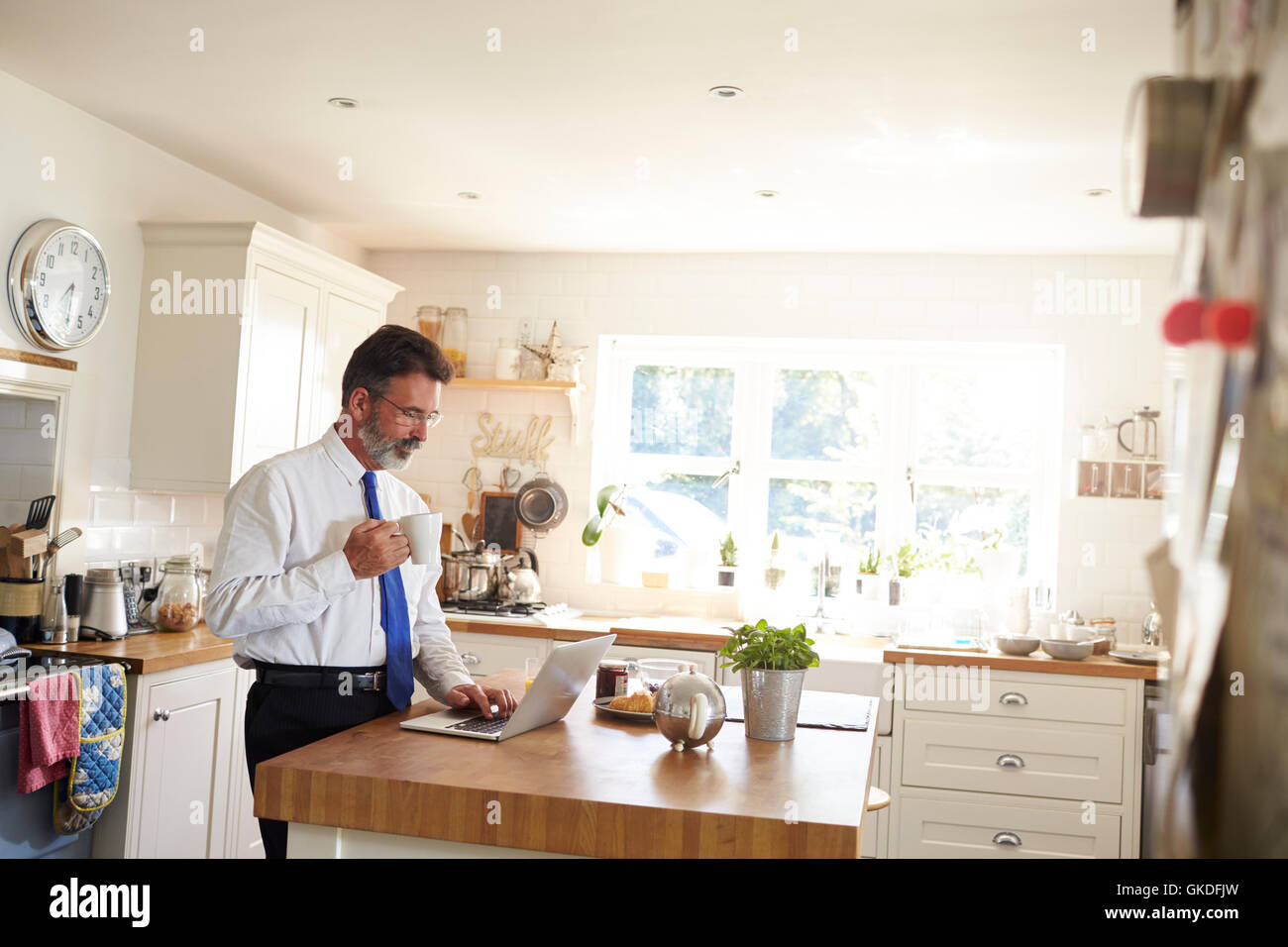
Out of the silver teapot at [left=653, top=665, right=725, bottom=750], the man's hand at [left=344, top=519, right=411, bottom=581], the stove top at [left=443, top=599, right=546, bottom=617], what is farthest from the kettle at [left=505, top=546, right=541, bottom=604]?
the silver teapot at [left=653, top=665, right=725, bottom=750]

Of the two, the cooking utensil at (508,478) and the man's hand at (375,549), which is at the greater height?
the cooking utensil at (508,478)

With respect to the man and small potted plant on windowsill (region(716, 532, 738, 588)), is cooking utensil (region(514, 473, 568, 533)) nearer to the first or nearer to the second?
small potted plant on windowsill (region(716, 532, 738, 588))

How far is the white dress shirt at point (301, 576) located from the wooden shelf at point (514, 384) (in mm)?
2552

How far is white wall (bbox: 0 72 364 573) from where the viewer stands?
10.2 ft

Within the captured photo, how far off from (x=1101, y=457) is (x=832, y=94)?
2350 millimetres

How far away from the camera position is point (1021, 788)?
381 cm

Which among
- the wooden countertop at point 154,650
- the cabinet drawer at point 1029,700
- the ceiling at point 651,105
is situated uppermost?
the ceiling at point 651,105

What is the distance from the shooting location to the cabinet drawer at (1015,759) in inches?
148

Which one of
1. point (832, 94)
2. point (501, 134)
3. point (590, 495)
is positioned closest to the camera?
point (832, 94)

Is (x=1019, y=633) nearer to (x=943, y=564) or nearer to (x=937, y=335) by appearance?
(x=943, y=564)

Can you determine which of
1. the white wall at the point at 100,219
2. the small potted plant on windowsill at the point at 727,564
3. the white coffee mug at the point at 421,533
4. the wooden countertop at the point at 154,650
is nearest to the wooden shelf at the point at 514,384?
the small potted plant on windowsill at the point at 727,564

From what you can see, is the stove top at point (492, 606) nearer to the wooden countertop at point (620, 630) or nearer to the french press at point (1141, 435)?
the wooden countertop at point (620, 630)

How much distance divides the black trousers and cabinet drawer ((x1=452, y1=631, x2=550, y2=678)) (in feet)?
7.20
